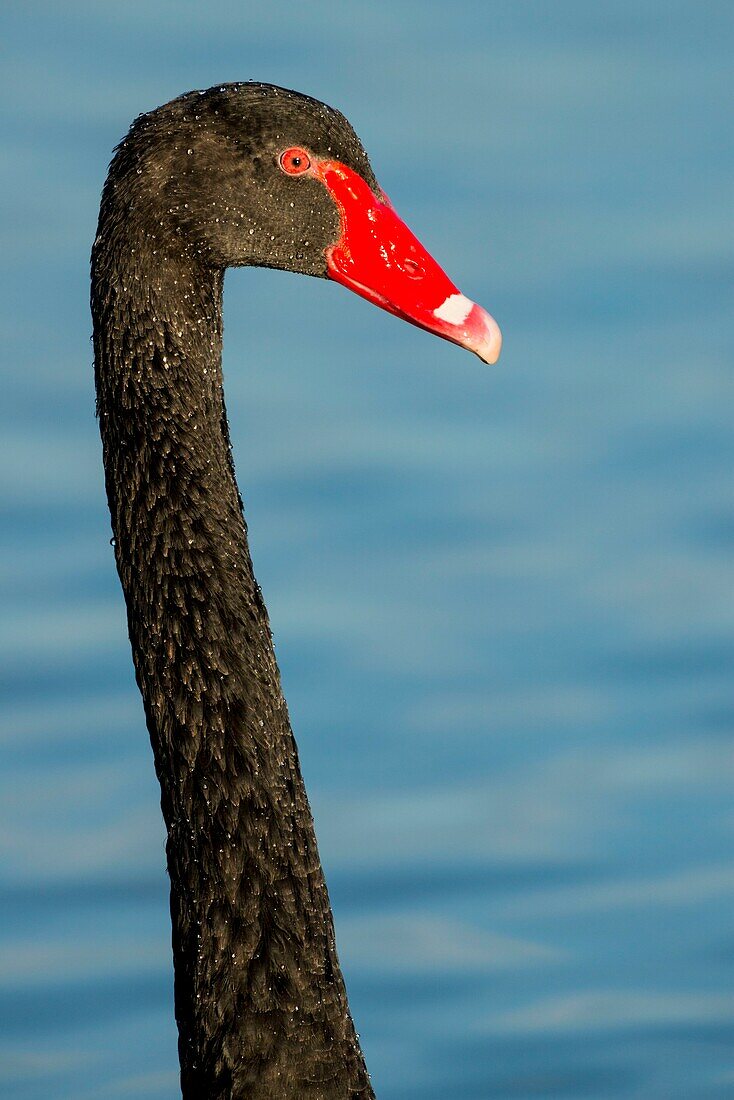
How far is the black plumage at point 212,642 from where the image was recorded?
15.8 feet

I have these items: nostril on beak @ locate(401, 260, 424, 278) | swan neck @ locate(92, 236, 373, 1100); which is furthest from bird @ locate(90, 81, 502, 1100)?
nostril on beak @ locate(401, 260, 424, 278)

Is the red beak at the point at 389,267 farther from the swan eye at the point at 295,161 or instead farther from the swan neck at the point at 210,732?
the swan neck at the point at 210,732

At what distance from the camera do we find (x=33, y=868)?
6.82 meters

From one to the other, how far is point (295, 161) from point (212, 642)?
98 cm

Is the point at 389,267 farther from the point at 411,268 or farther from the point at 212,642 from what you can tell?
the point at 212,642

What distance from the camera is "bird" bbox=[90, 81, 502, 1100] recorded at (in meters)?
4.81

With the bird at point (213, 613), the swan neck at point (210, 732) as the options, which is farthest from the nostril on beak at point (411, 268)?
Result: the swan neck at point (210, 732)

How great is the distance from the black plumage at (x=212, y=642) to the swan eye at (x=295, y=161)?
2cm

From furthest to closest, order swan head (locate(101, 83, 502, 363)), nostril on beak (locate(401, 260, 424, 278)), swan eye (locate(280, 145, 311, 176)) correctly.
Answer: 1. nostril on beak (locate(401, 260, 424, 278))
2. swan eye (locate(280, 145, 311, 176))
3. swan head (locate(101, 83, 502, 363))

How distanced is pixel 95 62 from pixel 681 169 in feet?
8.03

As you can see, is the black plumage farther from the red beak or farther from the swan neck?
the red beak

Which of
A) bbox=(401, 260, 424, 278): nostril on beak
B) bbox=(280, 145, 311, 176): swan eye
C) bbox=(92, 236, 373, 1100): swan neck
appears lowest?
bbox=(92, 236, 373, 1100): swan neck

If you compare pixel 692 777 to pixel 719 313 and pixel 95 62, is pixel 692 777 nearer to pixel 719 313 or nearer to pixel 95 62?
pixel 719 313

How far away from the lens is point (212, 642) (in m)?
4.89
